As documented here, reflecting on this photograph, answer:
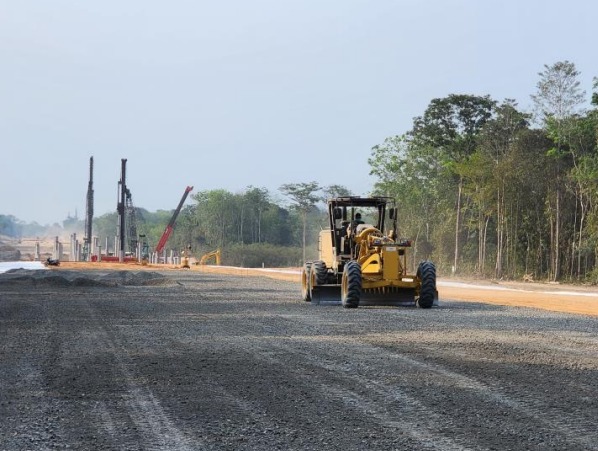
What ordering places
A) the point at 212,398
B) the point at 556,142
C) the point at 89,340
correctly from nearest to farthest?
the point at 212,398 < the point at 89,340 < the point at 556,142

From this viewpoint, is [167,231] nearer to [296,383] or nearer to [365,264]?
[365,264]

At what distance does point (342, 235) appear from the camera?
1126 inches

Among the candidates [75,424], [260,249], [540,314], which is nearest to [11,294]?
[540,314]

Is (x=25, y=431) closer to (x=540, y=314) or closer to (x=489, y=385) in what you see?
(x=489, y=385)

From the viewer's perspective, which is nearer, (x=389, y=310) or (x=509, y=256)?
(x=389, y=310)

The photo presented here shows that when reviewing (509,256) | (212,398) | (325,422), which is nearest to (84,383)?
(212,398)

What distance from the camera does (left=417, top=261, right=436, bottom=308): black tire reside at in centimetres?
2697

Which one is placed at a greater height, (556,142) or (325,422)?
(556,142)

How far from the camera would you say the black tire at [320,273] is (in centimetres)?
2845

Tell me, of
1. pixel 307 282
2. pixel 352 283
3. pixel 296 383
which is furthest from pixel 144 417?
pixel 307 282

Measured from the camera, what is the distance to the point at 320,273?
28453 millimetres

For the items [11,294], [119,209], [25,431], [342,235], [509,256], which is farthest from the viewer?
[119,209]

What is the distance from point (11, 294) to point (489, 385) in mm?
26105

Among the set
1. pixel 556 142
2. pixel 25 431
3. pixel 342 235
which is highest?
pixel 556 142
